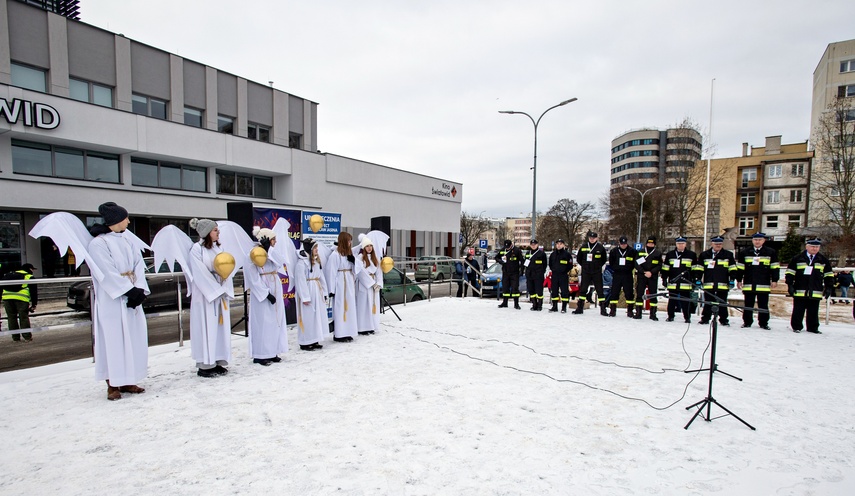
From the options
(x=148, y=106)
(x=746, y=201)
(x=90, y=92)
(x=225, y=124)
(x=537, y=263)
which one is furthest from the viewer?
(x=746, y=201)

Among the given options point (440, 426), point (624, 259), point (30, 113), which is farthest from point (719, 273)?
point (30, 113)

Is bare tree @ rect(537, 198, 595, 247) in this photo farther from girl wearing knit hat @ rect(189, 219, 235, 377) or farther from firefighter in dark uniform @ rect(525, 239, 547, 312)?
girl wearing knit hat @ rect(189, 219, 235, 377)

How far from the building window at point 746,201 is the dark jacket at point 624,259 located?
183 ft

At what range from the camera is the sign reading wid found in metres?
Answer: 14.3

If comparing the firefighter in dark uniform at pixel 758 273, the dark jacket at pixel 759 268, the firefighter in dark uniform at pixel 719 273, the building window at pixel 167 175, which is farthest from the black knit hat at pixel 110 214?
the building window at pixel 167 175

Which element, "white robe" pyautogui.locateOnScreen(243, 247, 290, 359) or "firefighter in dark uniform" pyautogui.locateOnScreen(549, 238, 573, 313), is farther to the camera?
"firefighter in dark uniform" pyautogui.locateOnScreen(549, 238, 573, 313)

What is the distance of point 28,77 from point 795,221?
68384 millimetres

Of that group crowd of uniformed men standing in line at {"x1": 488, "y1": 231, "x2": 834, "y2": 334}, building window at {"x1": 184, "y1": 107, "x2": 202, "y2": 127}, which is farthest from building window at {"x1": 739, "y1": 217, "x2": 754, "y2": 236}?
building window at {"x1": 184, "y1": 107, "x2": 202, "y2": 127}

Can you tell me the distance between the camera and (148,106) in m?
20.2

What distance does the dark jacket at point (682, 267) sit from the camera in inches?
379

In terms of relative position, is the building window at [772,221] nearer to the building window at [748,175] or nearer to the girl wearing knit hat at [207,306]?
the building window at [748,175]

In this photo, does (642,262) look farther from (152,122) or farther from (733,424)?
(152,122)

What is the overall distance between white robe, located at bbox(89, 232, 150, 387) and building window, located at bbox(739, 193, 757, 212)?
214 feet

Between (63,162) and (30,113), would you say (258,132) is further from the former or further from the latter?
(30,113)
